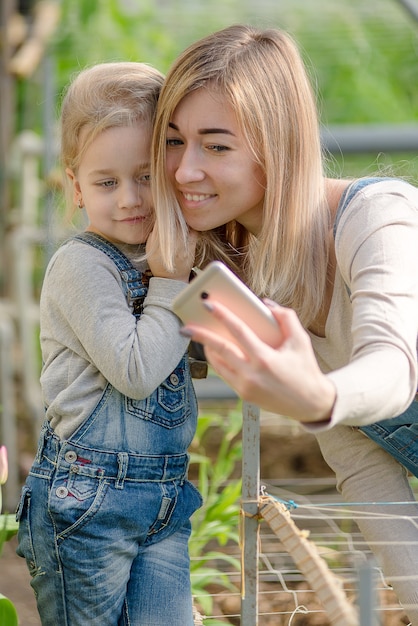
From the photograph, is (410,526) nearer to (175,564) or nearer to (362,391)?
(175,564)

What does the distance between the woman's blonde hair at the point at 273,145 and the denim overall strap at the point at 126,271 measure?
0.08 m

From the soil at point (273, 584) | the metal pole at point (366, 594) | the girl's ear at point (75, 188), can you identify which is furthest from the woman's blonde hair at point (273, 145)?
the metal pole at point (366, 594)

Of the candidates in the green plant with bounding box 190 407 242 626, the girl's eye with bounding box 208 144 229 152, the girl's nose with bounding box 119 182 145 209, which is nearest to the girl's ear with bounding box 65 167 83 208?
the girl's nose with bounding box 119 182 145 209

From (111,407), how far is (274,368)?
53 centimetres

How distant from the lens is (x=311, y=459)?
348 cm

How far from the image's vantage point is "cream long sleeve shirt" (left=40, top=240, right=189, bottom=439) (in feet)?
5.06

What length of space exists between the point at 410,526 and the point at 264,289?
50cm

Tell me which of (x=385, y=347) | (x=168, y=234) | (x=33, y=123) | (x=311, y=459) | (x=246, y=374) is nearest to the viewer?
(x=246, y=374)

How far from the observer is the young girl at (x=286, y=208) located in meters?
1.50

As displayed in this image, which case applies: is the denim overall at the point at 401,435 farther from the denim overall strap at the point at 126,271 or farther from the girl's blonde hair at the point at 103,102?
the girl's blonde hair at the point at 103,102

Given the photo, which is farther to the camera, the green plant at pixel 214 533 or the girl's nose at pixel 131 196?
the green plant at pixel 214 533

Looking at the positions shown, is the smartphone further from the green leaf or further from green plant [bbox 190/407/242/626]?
green plant [bbox 190/407/242/626]

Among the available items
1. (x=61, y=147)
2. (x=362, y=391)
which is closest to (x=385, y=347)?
(x=362, y=391)

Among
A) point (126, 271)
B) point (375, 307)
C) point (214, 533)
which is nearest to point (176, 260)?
point (126, 271)
